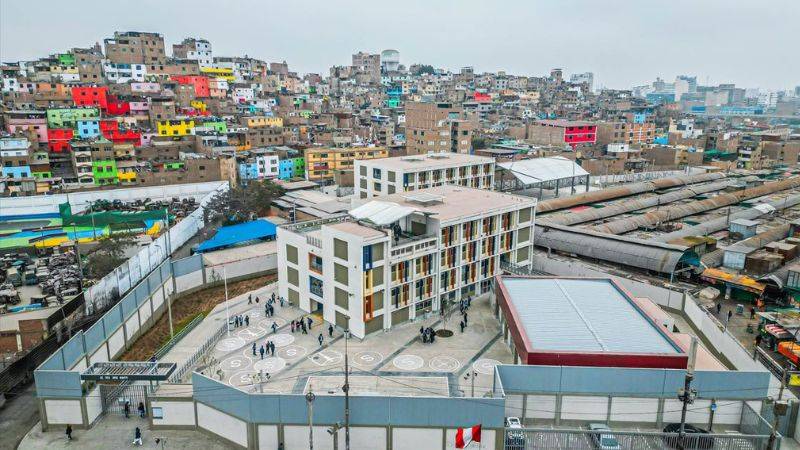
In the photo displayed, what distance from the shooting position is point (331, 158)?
79688 mm

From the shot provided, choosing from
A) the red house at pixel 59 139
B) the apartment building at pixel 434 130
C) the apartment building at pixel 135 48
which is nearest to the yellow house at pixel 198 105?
the apartment building at pixel 135 48

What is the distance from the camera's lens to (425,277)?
116ft

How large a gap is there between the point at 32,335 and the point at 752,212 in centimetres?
6925

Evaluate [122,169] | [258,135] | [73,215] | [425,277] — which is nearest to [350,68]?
[258,135]

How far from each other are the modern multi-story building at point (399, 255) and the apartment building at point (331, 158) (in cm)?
3937

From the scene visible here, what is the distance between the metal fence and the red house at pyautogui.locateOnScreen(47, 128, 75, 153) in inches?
3073

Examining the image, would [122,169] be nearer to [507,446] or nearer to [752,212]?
[507,446]

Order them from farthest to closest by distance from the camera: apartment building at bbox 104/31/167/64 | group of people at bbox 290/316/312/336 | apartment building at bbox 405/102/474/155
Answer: apartment building at bbox 104/31/167/64 → apartment building at bbox 405/102/474/155 → group of people at bbox 290/316/312/336

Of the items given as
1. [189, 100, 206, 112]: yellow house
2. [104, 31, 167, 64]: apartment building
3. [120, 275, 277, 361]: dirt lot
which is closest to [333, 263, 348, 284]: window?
[120, 275, 277, 361]: dirt lot

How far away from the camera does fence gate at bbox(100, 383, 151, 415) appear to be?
26962mm

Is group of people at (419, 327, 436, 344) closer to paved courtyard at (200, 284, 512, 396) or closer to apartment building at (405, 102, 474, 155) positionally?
paved courtyard at (200, 284, 512, 396)

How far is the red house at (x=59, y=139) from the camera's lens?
77.4m

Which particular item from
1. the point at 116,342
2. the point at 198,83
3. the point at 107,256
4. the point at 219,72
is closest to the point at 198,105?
the point at 198,83

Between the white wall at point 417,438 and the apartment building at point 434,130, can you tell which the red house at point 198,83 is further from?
the white wall at point 417,438
